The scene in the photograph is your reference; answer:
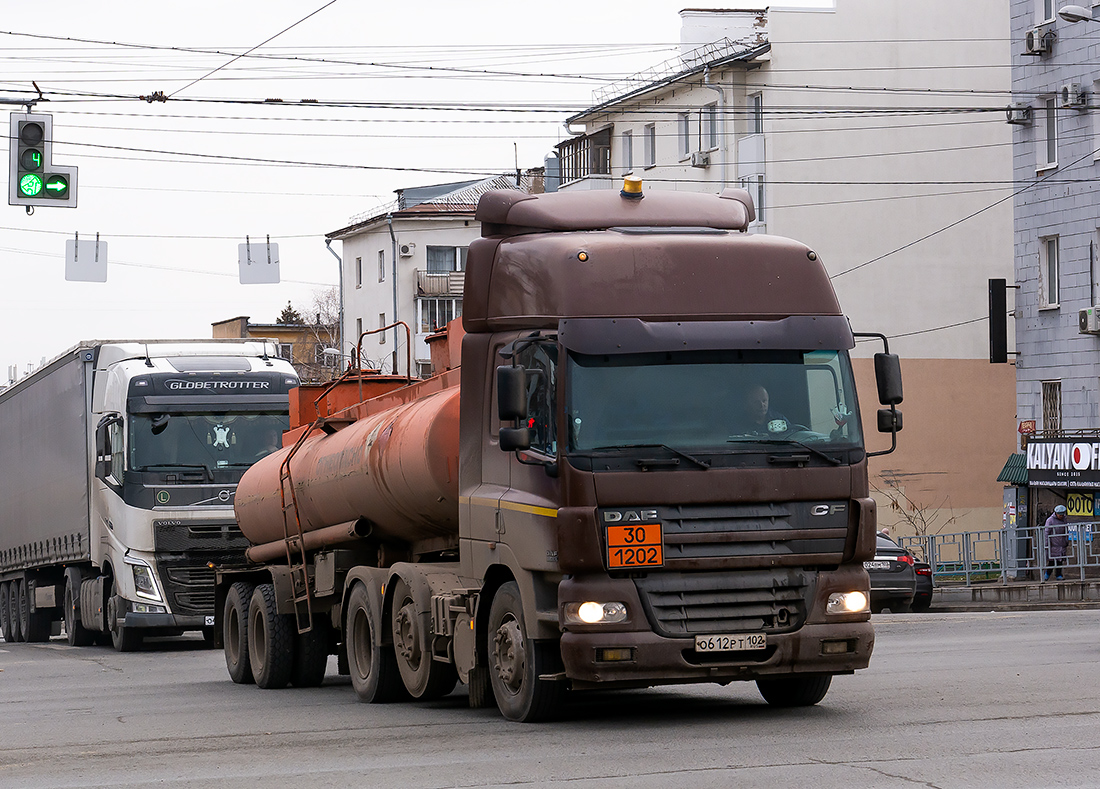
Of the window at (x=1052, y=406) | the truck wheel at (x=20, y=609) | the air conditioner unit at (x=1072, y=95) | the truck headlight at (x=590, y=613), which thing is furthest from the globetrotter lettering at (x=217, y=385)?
the window at (x=1052, y=406)

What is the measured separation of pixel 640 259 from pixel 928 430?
133 feet

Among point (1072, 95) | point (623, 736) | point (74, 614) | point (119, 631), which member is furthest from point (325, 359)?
point (623, 736)

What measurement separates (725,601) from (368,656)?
4296 millimetres

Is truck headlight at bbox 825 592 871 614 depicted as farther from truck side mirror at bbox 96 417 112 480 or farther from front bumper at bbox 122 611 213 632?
truck side mirror at bbox 96 417 112 480

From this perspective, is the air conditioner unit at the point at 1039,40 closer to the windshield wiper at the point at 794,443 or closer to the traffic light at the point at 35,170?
the traffic light at the point at 35,170

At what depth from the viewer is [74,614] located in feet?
89.0

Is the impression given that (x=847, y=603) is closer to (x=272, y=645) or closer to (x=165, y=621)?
(x=272, y=645)

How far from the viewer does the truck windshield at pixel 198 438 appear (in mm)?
24219

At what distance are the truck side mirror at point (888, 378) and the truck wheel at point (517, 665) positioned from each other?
2.71 meters

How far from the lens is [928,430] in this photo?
50812 mm

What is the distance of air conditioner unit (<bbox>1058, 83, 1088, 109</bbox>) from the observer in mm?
39344

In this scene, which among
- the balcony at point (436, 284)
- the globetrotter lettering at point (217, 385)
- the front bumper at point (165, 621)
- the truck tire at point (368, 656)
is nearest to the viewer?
the truck tire at point (368, 656)

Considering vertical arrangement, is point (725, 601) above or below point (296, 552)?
above

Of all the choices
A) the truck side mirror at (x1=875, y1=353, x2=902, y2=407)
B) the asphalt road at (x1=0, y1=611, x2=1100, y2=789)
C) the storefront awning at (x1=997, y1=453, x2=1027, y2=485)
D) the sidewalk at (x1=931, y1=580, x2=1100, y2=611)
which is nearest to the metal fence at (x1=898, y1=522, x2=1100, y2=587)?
the sidewalk at (x1=931, y1=580, x2=1100, y2=611)
